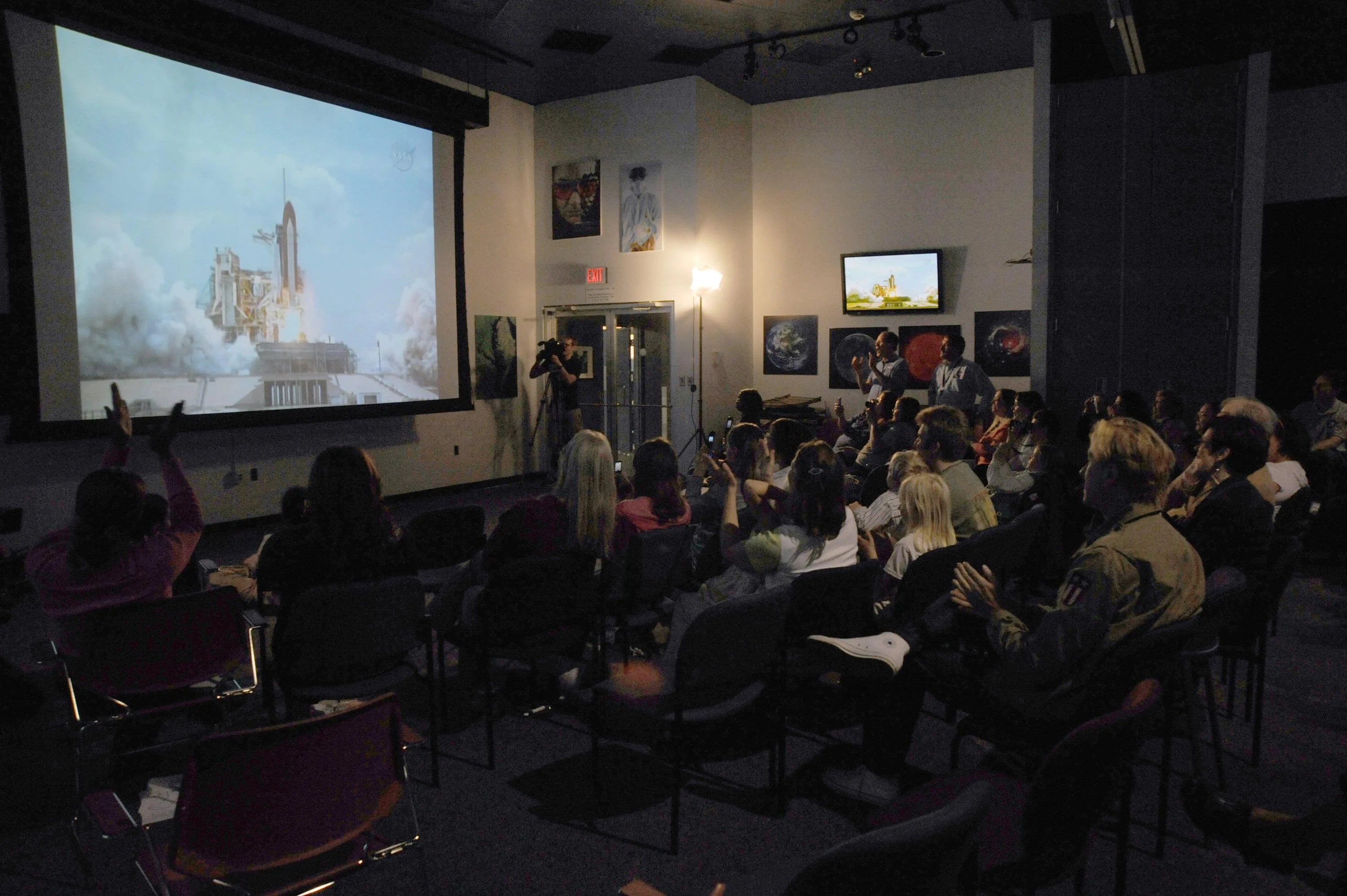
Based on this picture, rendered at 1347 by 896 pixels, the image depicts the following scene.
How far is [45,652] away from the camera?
103 inches

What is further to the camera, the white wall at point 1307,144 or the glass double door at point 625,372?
the glass double door at point 625,372

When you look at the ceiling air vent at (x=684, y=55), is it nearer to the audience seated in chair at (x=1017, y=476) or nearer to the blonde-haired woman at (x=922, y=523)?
the audience seated in chair at (x=1017, y=476)

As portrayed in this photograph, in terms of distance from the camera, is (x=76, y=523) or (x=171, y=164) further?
(x=171, y=164)

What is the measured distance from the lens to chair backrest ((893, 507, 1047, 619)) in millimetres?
2979

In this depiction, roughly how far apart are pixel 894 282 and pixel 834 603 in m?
7.13

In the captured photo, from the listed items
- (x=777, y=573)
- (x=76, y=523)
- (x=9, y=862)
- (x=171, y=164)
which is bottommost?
(x=9, y=862)

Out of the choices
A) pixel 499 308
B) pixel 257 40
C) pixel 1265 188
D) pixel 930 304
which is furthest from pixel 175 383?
pixel 1265 188

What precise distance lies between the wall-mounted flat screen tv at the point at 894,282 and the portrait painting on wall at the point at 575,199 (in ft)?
9.88

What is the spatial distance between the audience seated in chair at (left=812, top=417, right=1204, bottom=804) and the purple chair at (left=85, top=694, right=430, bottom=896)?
1.44 meters

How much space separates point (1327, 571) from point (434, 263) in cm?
821

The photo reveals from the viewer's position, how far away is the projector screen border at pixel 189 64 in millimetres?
5281

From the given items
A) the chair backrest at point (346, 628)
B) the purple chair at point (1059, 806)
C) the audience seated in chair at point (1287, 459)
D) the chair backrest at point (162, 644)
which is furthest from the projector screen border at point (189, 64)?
the audience seated in chair at point (1287, 459)

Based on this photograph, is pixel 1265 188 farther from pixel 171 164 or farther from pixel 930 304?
pixel 171 164

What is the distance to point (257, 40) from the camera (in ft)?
20.8
